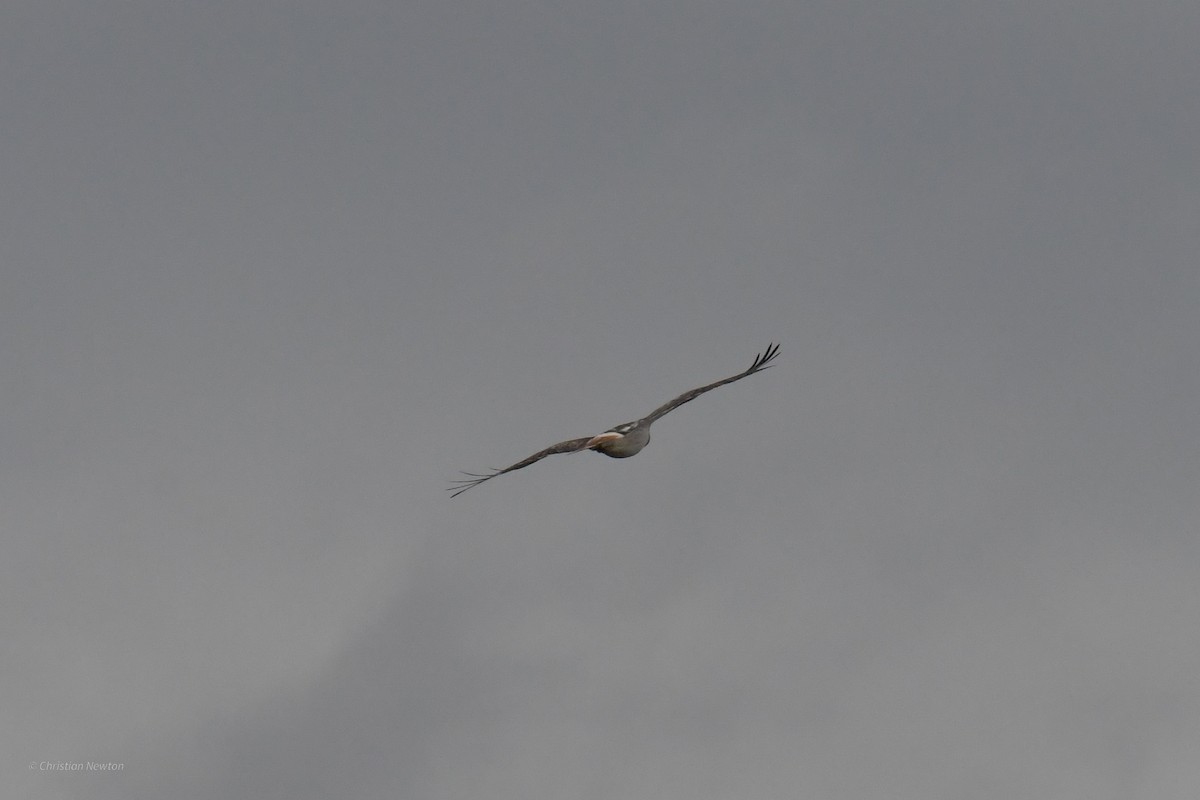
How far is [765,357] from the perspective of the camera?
201 feet

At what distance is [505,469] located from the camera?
51812mm

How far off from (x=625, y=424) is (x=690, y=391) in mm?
2676

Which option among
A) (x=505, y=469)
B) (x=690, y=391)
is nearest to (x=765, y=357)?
(x=690, y=391)

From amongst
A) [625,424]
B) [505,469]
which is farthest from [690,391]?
[505,469]

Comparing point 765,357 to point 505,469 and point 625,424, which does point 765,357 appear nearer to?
point 625,424

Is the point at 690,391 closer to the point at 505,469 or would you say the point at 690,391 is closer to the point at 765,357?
the point at 765,357

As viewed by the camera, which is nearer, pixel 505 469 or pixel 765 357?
pixel 505 469

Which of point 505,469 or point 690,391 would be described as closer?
point 505,469

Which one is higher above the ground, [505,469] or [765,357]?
[765,357]

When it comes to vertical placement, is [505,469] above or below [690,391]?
below

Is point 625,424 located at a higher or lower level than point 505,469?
higher

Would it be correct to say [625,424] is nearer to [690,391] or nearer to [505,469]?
[690,391]

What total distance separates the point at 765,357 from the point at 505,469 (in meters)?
13.0

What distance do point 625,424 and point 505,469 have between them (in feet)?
29.7
